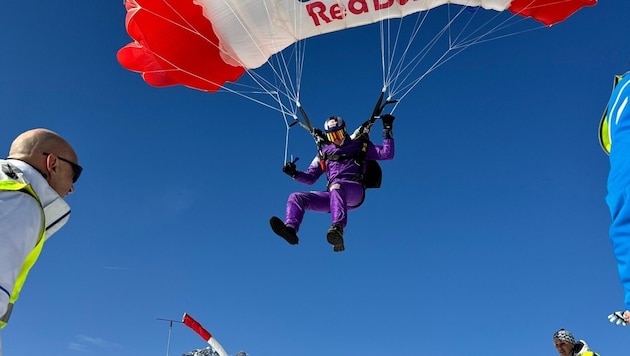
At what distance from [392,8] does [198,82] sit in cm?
340

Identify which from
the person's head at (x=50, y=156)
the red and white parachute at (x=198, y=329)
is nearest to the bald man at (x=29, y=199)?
the person's head at (x=50, y=156)

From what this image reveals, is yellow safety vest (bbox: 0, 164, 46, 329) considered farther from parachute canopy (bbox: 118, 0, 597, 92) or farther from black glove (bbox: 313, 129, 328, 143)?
parachute canopy (bbox: 118, 0, 597, 92)

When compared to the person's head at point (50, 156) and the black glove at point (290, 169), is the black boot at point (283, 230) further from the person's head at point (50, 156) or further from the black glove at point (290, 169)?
the person's head at point (50, 156)

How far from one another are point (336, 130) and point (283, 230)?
1726mm

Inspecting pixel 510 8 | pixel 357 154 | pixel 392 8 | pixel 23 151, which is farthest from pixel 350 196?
pixel 23 151

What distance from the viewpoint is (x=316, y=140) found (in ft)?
26.6

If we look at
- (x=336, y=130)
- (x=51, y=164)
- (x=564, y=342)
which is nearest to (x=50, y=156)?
(x=51, y=164)

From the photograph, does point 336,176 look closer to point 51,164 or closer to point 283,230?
point 283,230

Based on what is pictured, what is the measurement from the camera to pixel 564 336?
5527mm

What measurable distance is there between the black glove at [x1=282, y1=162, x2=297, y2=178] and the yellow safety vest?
237 inches

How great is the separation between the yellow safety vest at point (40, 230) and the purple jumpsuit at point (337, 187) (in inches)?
205

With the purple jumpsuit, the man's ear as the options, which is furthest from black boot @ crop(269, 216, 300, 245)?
the man's ear

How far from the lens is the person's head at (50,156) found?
6.67ft

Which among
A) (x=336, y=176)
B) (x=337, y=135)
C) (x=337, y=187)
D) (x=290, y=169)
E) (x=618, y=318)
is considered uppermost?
(x=337, y=135)
